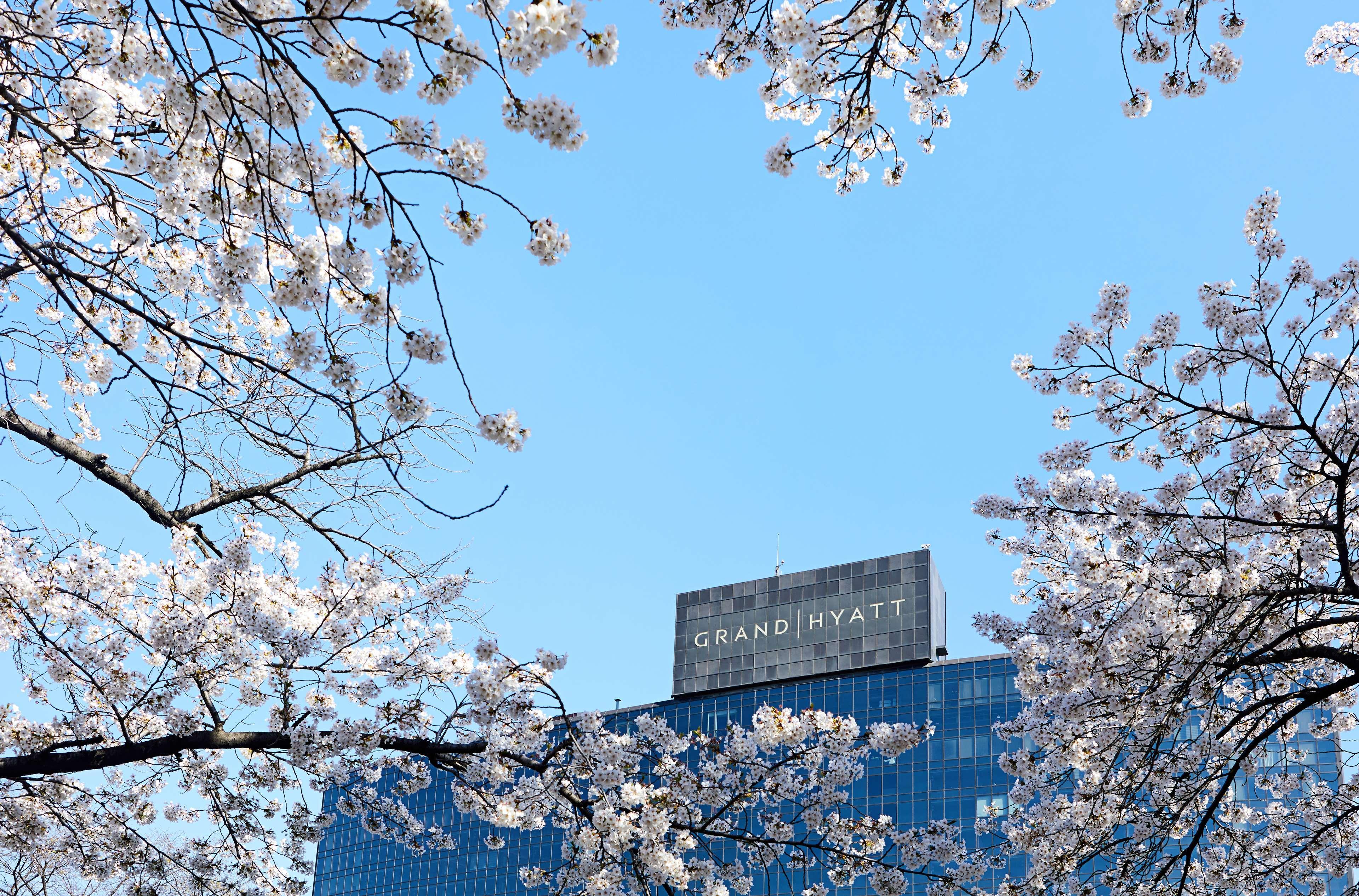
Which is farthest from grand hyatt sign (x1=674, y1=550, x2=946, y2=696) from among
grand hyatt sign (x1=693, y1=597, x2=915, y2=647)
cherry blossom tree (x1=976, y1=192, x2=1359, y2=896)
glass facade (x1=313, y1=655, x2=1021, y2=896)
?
cherry blossom tree (x1=976, y1=192, x2=1359, y2=896)

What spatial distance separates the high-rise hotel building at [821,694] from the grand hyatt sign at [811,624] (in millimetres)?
76

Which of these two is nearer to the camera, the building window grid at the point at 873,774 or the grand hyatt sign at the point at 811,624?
the building window grid at the point at 873,774

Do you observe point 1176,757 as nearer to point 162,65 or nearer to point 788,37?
point 788,37

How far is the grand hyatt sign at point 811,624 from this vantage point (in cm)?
7256

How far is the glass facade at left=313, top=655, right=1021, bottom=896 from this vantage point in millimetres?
60219

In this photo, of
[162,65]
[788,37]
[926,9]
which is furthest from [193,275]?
[926,9]

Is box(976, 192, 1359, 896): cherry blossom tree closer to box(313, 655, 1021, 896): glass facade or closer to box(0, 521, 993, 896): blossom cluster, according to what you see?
box(0, 521, 993, 896): blossom cluster

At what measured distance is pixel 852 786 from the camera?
6406cm

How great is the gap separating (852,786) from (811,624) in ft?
46.9

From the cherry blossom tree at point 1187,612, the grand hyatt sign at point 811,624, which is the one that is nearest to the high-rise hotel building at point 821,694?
the grand hyatt sign at point 811,624

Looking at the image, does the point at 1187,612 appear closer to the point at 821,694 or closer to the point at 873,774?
the point at 873,774

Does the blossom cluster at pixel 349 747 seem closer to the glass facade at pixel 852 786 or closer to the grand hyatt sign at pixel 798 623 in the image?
the glass facade at pixel 852 786

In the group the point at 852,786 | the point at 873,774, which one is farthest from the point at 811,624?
the point at 873,774

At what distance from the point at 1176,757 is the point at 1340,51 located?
236 inches
